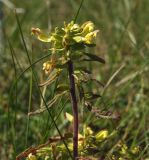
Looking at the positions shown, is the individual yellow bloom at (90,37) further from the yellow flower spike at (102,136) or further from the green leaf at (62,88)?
the yellow flower spike at (102,136)

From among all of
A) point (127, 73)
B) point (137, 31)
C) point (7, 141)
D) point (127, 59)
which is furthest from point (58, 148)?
point (137, 31)

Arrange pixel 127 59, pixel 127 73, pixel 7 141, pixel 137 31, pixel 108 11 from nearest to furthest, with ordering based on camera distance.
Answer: pixel 7 141 < pixel 127 73 < pixel 127 59 < pixel 137 31 < pixel 108 11

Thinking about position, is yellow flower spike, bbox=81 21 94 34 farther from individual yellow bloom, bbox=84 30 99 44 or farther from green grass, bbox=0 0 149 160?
green grass, bbox=0 0 149 160

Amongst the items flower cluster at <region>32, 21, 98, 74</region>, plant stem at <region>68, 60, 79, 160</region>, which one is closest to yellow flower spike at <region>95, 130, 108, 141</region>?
plant stem at <region>68, 60, 79, 160</region>

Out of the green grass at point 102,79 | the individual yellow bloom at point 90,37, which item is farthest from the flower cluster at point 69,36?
the green grass at point 102,79

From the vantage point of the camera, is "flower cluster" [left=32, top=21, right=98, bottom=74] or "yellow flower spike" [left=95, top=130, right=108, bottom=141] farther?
"yellow flower spike" [left=95, top=130, right=108, bottom=141]

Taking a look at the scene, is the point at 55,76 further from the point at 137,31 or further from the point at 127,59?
the point at 137,31

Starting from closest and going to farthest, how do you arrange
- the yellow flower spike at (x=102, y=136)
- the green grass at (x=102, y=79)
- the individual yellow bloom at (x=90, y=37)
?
the individual yellow bloom at (x=90, y=37)
the yellow flower spike at (x=102, y=136)
the green grass at (x=102, y=79)

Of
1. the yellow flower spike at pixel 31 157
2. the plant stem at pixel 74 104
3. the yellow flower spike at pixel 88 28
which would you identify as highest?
the yellow flower spike at pixel 88 28
